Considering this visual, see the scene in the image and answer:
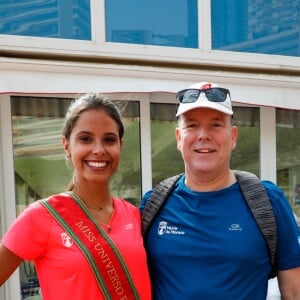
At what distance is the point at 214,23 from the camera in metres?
3.45

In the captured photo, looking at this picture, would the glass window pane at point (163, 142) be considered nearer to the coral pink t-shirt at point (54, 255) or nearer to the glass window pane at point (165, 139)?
the glass window pane at point (165, 139)

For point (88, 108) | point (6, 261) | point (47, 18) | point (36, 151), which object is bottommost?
point (6, 261)

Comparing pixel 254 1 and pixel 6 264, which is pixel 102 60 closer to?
pixel 254 1

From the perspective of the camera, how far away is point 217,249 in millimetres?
1415

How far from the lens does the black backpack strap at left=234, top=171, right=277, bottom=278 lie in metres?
1.41

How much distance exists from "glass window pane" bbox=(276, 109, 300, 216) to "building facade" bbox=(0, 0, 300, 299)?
46 mm

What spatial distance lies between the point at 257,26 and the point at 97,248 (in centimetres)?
284

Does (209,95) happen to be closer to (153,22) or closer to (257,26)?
(153,22)

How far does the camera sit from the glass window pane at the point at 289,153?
12.4 ft

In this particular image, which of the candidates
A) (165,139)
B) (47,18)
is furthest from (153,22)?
(165,139)

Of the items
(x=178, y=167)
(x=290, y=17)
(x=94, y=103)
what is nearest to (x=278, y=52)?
(x=290, y=17)

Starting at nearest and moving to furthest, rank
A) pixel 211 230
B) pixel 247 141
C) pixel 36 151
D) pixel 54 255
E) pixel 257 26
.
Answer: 1. pixel 54 255
2. pixel 211 230
3. pixel 36 151
4. pixel 257 26
5. pixel 247 141

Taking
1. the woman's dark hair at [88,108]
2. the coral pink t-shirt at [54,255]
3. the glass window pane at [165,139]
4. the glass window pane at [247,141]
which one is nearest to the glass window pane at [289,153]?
the glass window pane at [247,141]

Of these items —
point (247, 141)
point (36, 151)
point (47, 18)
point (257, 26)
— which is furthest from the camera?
point (247, 141)
